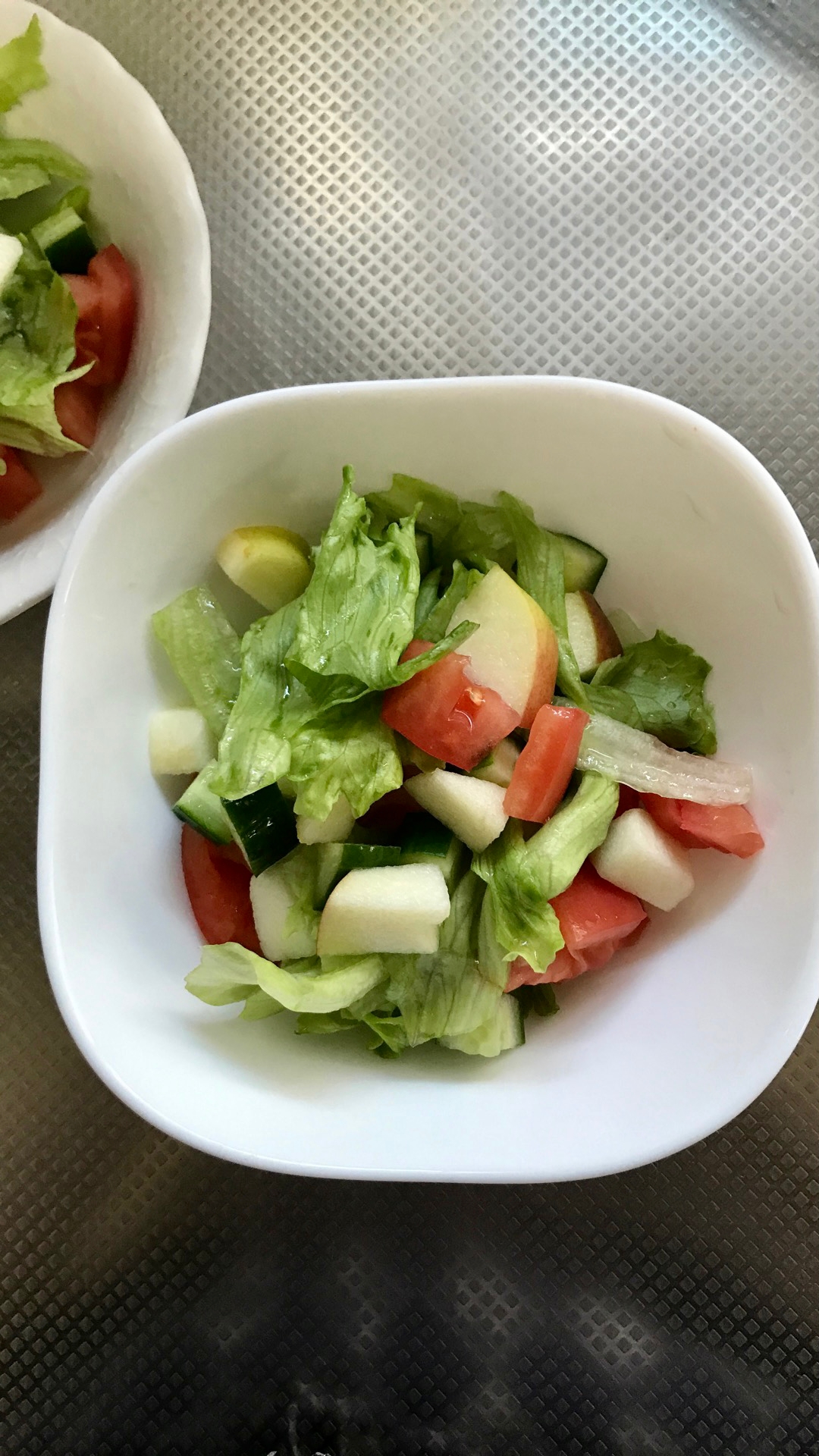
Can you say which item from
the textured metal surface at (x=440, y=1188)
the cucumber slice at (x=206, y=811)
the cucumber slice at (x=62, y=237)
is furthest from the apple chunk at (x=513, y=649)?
the cucumber slice at (x=62, y=237)

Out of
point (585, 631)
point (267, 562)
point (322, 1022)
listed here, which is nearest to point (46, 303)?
point (267, 562)

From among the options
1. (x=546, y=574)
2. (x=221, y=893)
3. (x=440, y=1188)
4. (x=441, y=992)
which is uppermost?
(x=546, y=574)

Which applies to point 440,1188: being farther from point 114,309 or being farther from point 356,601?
point 114,309

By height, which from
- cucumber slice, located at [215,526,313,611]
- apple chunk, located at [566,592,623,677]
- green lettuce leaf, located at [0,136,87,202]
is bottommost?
cucumber slice, located at [215,526,313,611]

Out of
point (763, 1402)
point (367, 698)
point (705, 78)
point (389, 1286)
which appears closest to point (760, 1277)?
point (763, 1402)

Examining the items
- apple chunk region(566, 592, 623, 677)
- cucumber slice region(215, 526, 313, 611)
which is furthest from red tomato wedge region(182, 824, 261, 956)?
apple chunk region(566, 592, 623, 677)

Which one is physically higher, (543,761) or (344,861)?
(543,761)

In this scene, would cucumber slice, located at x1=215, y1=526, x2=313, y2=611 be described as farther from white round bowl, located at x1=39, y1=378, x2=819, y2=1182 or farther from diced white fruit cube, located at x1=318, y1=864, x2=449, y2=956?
diced white fruit cube, located at x1=318, y1=864, x2=449, y2=956
